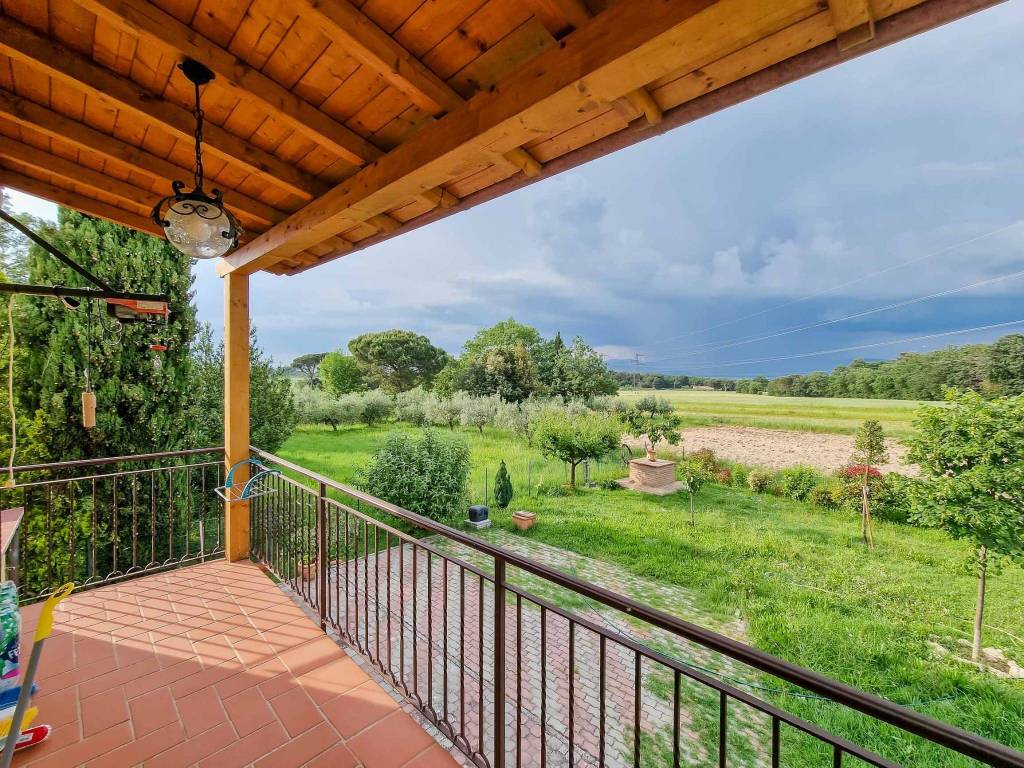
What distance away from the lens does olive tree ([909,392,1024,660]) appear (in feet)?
16.3

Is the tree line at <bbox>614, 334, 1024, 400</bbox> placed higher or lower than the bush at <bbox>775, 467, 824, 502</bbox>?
higher

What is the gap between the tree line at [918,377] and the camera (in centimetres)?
675

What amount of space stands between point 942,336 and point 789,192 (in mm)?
6724

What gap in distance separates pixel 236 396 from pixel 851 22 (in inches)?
136

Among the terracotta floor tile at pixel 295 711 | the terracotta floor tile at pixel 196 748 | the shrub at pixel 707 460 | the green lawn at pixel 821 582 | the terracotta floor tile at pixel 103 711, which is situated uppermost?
the terracotta floor tile at pixel 103 711

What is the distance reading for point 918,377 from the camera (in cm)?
810

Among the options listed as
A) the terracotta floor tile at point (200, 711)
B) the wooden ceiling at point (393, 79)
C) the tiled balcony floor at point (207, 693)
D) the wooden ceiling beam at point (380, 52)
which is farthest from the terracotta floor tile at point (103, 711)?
the wooden ceiling beam at point (380, 52)

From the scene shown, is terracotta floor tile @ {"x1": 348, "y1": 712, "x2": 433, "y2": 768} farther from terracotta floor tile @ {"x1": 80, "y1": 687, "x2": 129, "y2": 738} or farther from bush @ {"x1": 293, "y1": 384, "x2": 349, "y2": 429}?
bush @ {"x1": 293, "y1": 384, "x2": 349, "y2": 429}

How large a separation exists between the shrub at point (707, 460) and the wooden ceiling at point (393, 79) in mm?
9842

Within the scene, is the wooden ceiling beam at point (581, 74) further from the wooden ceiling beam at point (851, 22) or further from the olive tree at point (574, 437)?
the olive tree at point (574, 437)

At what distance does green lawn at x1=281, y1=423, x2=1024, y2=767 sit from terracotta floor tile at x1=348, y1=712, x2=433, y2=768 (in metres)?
3.68

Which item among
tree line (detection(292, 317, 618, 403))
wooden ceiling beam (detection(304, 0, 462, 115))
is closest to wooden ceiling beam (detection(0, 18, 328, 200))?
wooden ceiling beam (detection(304, 0, 462, 115))

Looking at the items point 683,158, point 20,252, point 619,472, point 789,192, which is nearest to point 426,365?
point 619,472

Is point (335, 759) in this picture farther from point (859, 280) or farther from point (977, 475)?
point (859, 280)
